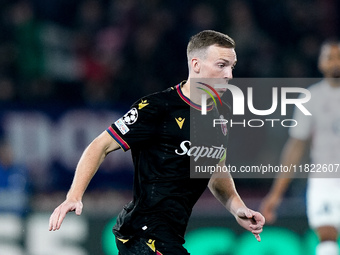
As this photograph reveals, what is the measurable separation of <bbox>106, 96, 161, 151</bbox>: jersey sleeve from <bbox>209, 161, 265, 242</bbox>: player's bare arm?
2.08 feet

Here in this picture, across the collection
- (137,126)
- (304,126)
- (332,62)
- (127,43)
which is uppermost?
(127,43)

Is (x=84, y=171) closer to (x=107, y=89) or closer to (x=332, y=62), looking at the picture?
(x=332, y=62)

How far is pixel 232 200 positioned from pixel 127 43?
23.2 feet

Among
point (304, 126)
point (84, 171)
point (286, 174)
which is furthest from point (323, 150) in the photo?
point (84, 171)

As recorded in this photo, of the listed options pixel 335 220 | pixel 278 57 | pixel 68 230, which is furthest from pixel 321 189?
pixel 278 57

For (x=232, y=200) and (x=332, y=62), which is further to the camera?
(x=332, y=62)

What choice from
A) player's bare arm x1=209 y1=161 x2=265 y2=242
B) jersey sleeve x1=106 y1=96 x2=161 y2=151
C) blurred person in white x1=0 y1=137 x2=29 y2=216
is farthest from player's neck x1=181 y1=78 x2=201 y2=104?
blurred person in white x1=0 y1=137 x2=29 y2=216

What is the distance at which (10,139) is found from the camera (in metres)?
9.52

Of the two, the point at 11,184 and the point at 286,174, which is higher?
the point at 11,184

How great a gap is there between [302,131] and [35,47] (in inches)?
188

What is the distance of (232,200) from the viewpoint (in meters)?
4.86

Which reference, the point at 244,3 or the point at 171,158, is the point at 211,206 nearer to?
the point at 171,158

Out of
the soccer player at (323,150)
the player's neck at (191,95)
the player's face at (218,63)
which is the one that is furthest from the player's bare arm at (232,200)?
the soccer player at (323,150)

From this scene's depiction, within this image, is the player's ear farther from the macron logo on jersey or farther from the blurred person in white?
the blurred person in white
